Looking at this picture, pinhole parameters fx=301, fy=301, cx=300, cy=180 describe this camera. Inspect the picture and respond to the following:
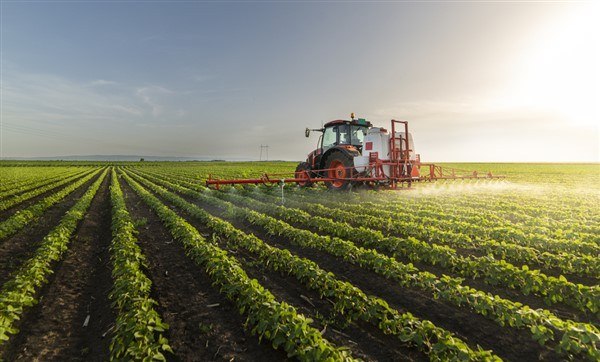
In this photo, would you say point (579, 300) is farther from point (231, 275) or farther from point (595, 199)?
point (595, 199)

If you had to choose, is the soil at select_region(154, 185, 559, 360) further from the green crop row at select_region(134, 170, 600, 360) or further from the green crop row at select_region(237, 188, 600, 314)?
the green crop row at select_region(237, 188, 600, 314)

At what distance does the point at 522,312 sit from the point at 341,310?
229 cm

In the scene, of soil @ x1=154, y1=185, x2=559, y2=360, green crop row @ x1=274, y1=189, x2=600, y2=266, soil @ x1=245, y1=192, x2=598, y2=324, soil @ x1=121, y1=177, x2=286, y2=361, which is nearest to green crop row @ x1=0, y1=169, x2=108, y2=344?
soil @ x1=121, y1=177, x2=286, y2=361

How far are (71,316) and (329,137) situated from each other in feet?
42.8

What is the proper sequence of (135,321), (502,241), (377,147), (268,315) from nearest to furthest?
(135,321) → (268,315) → (502,241) → (377,147)

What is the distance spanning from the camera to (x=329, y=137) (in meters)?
15.7

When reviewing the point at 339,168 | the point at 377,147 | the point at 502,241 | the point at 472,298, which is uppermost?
the point at 377,147

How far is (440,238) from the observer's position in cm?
748

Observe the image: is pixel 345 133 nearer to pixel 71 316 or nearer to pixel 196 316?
pixel 196 316

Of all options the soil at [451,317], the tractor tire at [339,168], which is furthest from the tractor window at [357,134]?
the soil at [451,317]

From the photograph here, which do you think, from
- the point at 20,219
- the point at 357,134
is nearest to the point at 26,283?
the point at 20,219

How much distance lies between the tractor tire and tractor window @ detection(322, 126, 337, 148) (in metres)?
0.72

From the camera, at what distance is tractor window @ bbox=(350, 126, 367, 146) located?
1549 cm

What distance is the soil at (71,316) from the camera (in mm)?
3604
